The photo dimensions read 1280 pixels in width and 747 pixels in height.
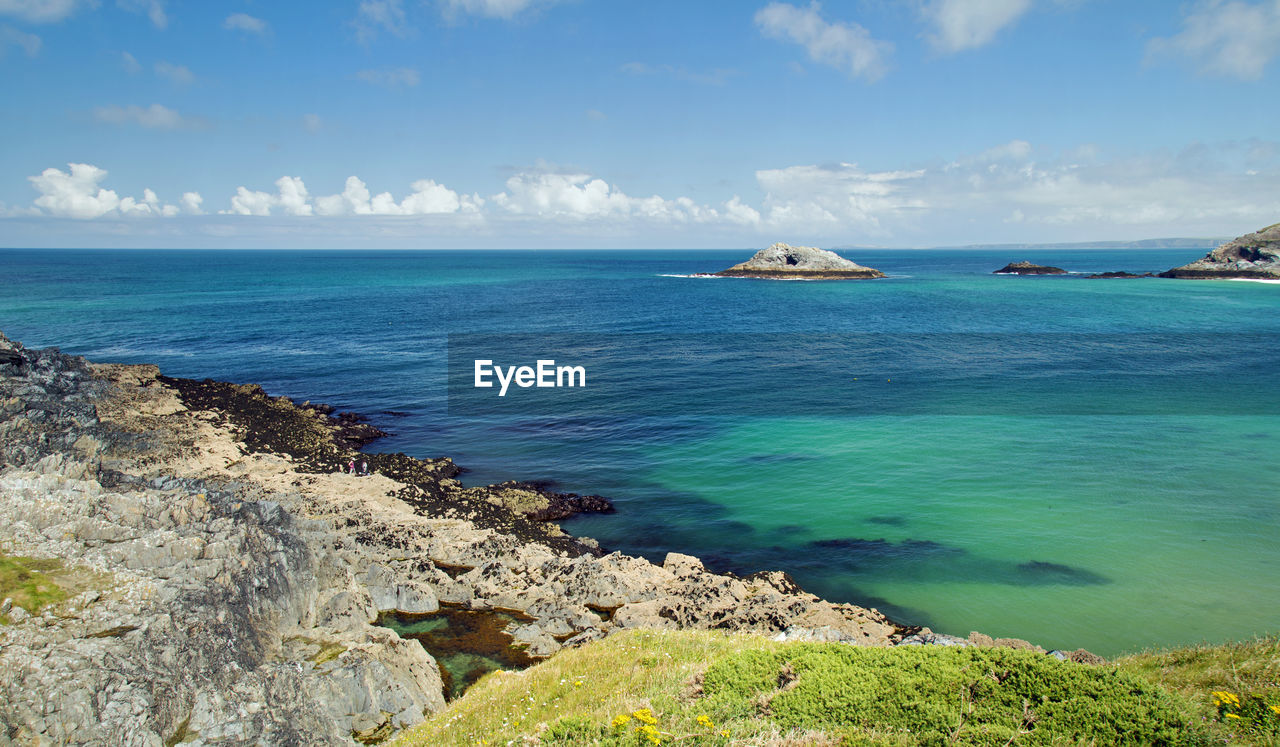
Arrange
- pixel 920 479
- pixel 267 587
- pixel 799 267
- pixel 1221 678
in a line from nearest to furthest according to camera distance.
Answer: pixel 1221 678
pixel 267 587
pixel 920 479
pixel 799 267

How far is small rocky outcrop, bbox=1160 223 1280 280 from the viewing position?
150m

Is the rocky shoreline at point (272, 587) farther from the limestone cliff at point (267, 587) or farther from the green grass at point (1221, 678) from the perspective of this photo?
the green grass at point (1221, 678)

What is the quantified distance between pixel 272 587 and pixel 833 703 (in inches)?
648

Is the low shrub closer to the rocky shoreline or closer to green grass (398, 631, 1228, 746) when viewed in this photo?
green grass (398, 631, 1228, 746)

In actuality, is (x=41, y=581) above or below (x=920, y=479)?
above

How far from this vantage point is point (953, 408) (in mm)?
49875

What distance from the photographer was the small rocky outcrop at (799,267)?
180 meters

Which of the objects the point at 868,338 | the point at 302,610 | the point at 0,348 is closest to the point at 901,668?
the point at 302,610

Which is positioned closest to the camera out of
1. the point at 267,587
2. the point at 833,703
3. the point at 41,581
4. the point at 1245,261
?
the point at 833,703

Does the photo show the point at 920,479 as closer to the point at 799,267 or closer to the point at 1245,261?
the point at 799,267

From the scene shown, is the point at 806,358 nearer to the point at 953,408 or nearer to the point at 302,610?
the point at 953,408

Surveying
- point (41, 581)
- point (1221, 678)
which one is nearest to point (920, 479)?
point (1221, 678)

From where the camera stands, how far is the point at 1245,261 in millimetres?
156000

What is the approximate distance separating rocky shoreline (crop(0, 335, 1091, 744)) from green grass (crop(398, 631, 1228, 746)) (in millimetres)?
4361
